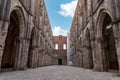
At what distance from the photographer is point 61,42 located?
1941 inches

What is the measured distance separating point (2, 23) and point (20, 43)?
466 cm

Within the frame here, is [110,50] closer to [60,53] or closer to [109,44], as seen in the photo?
[109,44]

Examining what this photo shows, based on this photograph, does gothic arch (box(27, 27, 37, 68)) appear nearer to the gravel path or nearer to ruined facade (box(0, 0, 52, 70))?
ruined facade (box(0, 0, 52, 70))

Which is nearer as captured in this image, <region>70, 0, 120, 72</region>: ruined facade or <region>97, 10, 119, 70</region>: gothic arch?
<region>70, 0, 120, 72</region>: ruined facade

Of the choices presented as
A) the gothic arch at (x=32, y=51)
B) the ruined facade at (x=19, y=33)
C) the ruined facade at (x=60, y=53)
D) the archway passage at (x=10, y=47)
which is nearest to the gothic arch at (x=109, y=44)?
the ruined facade at (x=19, y=33)

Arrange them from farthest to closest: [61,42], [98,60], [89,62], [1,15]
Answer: [61,42]
[89,62]
[98,60]
[1,15]

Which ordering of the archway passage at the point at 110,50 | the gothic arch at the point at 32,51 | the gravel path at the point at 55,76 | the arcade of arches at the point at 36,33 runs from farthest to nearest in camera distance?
the gothic arch at the point at 32,51, the archway passage at the point at 110,50, the arcade of arches at the point at 36,33, the gravel path at the point at 55,76

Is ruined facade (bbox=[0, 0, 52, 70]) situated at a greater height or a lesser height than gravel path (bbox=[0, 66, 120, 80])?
greater

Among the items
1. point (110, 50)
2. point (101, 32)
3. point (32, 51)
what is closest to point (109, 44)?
point (110, 50)

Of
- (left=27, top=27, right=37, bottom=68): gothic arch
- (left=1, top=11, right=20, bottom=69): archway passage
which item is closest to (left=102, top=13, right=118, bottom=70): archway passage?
(left=27, top=27, right=37, bottom=68): gothic arch

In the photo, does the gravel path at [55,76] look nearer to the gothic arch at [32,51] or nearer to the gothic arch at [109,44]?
the gothic arch at [109,44]

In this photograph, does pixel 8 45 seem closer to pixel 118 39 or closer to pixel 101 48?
pixel 101 48

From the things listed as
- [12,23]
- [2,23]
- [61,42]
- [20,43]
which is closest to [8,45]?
[12,23]

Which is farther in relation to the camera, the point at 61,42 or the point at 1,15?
the point at 61,42
